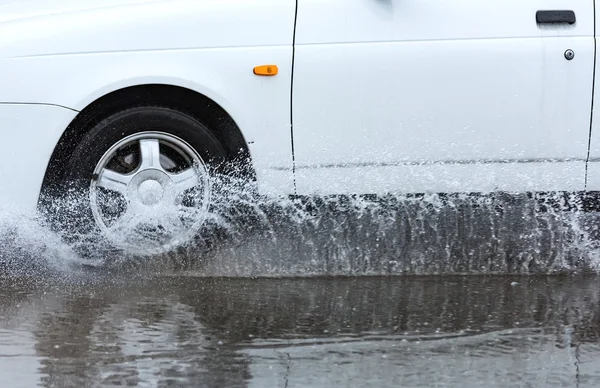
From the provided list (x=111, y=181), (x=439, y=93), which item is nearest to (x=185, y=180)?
(x=111, y=181)

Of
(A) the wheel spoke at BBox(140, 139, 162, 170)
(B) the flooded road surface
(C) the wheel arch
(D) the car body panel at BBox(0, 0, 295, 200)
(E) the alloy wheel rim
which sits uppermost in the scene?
(D) the car body panel at BBox(0, 0, 295, 200)

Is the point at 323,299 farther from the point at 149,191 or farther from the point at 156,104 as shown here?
the point at 156,104

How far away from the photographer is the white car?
544cm

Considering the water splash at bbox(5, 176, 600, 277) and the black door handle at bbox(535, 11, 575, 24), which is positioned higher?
the black door handle at bbox(535, 11, 575, 24)

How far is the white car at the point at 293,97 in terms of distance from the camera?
17.8 ft

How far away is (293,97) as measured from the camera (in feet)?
18.2

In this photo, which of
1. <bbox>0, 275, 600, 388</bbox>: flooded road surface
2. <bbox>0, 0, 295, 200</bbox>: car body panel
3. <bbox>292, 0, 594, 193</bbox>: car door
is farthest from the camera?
<bbox>292, 0, 594, 193</bbox>: car door

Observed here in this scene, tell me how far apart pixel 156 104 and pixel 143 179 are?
351 millimetres

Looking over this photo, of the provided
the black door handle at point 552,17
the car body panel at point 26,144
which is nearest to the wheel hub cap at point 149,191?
the car body panel at point 26,144

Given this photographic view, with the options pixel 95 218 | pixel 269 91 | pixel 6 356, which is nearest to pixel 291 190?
pixel 269 91

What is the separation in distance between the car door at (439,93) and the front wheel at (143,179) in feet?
1.53

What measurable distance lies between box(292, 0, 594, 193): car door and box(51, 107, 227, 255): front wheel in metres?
0.46

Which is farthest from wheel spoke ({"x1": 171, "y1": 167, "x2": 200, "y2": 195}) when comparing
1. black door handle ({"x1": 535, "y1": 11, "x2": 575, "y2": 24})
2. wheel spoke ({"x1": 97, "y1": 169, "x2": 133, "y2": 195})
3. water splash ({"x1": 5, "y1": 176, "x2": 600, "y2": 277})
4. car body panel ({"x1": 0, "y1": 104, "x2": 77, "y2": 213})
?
black door handle ({"x1": 535, "y1": 11, "x2": 575, "y2": 24})

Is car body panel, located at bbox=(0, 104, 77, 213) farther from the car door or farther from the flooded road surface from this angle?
the car door
